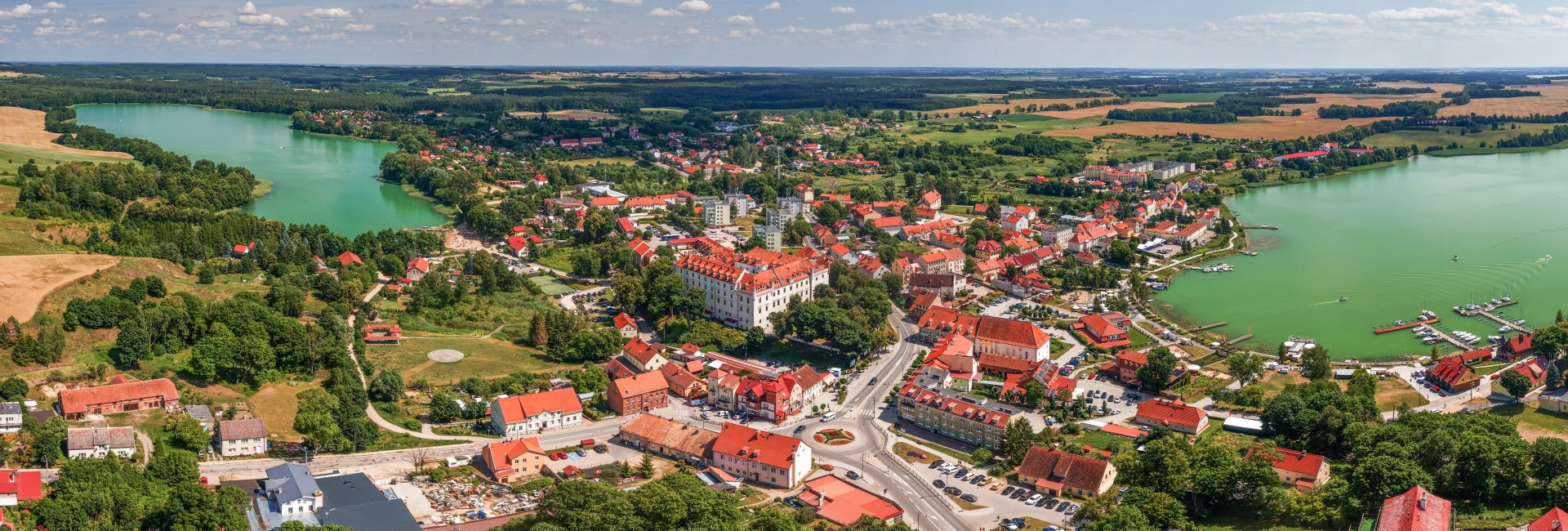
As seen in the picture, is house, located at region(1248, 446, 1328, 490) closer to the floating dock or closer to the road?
the road

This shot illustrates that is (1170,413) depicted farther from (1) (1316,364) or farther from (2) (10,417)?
(2) (10,417)

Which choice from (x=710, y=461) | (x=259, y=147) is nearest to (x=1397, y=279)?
(x=710, y=461)

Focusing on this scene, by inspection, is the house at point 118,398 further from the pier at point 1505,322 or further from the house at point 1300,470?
the pier at point 1505,322

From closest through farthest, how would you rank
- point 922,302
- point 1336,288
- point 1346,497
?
point 1346,497 < point 922,302 < point 1336,288

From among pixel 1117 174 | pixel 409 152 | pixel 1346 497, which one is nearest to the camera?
pixel 1346 497

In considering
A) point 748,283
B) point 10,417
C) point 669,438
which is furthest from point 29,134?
point 669,438

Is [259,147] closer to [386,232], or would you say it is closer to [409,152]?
[409,152]
